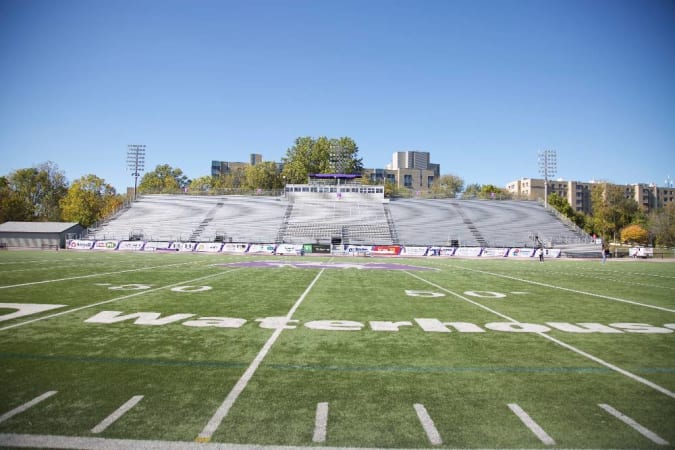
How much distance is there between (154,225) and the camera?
53.4m

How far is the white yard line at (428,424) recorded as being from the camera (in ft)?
12.1

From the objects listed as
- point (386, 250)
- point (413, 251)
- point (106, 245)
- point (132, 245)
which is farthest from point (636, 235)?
point (106, 245)

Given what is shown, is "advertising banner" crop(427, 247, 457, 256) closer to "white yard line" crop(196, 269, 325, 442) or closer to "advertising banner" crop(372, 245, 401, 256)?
"advertising banner" crop(372, 245, 401, 256)

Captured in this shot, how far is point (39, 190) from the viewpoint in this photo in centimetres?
8194

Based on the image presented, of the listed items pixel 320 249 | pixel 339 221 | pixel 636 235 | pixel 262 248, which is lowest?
pixel 320 249

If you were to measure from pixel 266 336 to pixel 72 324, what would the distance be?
3.92 meters

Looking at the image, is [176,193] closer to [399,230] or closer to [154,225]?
[154,225]

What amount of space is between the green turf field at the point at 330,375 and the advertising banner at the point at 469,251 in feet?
109

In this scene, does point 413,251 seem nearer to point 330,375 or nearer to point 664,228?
point 330,375

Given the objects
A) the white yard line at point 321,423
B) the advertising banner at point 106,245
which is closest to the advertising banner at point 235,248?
the advertising banner at point 106,245

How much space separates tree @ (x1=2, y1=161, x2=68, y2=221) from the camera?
78.6m


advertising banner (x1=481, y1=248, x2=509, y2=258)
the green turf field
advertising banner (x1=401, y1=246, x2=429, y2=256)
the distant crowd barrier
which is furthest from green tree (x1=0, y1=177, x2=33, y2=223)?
advertising banner (x1=481, y1=248, x2=509, y2=258)

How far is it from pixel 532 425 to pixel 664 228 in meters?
91.7

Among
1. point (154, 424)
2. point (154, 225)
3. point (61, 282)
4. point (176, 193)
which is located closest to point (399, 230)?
point (154, 225)
